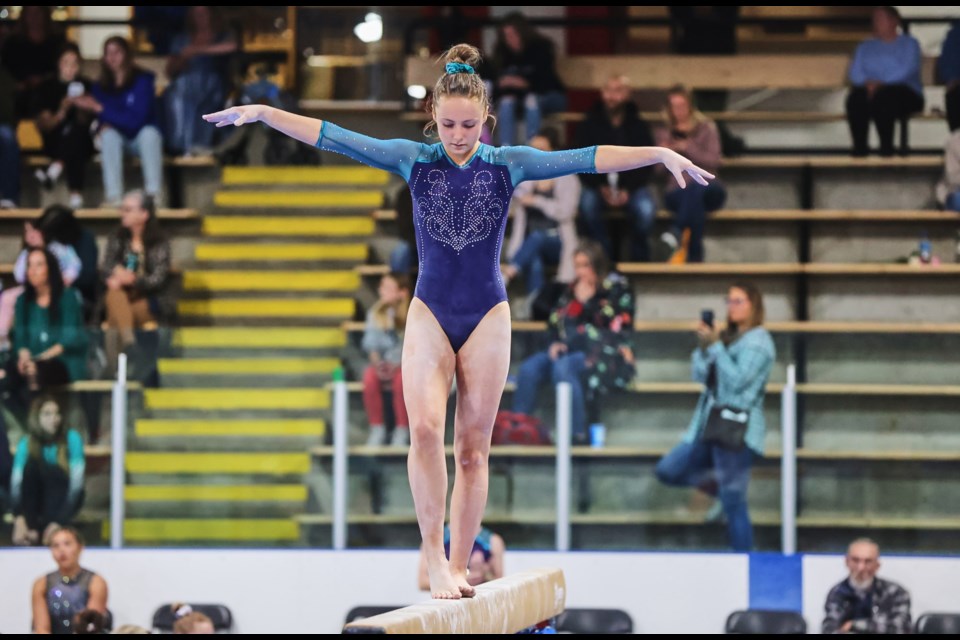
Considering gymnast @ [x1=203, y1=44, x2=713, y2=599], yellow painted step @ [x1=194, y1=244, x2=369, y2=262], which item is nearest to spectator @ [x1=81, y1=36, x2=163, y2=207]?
yellow painted step @ [x1=194, y1=244, x2=369, y2=262]

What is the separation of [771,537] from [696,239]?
3.37 meters

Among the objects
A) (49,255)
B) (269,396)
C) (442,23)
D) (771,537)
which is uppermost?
(442,23)

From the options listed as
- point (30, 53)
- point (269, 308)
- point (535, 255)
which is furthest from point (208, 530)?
point (30, 53)

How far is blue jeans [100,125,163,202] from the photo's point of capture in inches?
473

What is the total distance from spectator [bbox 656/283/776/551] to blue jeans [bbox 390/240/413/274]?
270 centimetres

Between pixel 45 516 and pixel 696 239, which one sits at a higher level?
pixel 696 239

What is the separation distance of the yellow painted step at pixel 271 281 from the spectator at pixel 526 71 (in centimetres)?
184

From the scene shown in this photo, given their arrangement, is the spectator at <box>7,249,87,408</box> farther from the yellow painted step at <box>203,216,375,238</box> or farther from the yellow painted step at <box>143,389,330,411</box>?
the yellow painted step at <box>203,216,375,238</box>

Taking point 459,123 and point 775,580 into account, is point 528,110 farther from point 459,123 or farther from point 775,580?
point 459,123

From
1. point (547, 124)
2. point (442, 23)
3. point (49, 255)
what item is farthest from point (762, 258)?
point (49, 255)

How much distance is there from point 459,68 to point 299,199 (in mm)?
8157

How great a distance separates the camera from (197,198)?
1280cm

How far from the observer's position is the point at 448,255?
4.79 meters

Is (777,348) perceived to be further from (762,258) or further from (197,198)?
(197,198)
